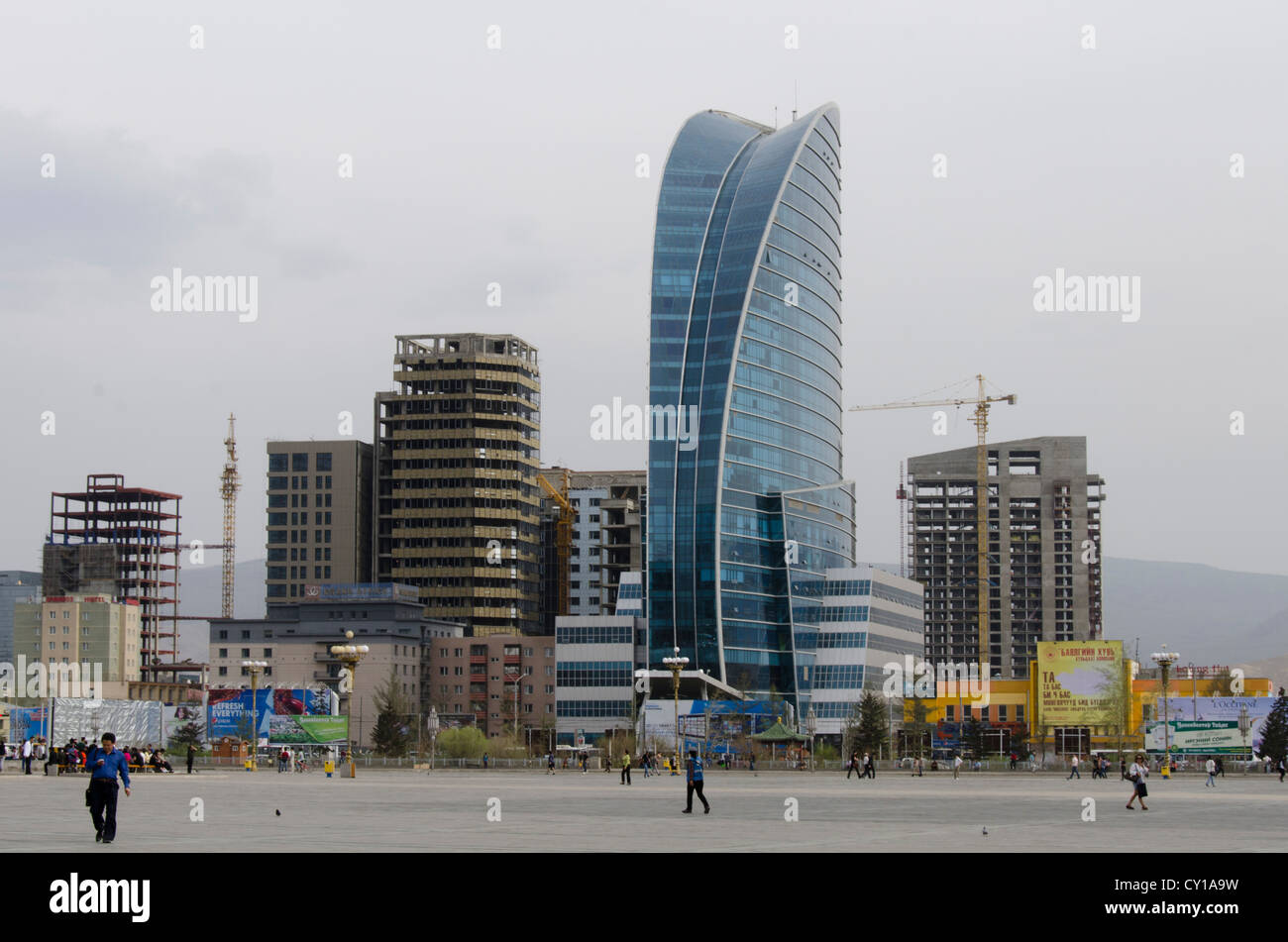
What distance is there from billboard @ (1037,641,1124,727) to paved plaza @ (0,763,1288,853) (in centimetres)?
7963

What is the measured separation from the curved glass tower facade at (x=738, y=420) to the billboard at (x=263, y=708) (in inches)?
1466

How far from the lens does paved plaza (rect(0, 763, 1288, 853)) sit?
27.8 m

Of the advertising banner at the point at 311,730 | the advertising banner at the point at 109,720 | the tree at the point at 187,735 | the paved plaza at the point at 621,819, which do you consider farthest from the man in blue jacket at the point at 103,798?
the tree at the point at 187,735

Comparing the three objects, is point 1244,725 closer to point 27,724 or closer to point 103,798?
point 27,724

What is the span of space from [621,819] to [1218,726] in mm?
111119

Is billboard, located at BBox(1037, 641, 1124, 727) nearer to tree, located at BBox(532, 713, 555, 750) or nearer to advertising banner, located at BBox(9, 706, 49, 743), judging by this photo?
tree, located at BBox(532, 713, 555, 750)

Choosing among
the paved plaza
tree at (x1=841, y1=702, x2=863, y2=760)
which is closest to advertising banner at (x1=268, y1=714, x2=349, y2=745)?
tree at (x1=841, y1=702, x2=863, y2=760)

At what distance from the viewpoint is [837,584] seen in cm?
17688

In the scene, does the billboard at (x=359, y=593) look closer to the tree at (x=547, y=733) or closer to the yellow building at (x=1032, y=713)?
the tree at (x=547, y=733)

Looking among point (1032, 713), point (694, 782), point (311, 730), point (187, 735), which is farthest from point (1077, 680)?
point (694, 782)

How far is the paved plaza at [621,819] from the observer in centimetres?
2780
